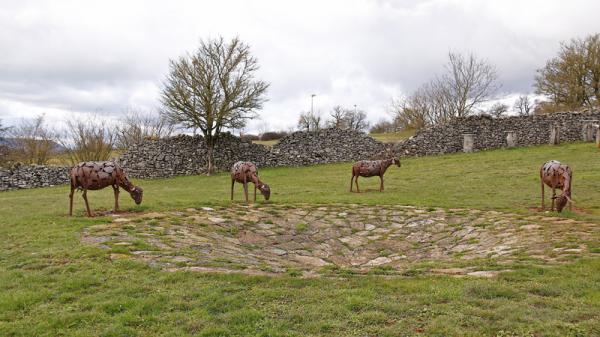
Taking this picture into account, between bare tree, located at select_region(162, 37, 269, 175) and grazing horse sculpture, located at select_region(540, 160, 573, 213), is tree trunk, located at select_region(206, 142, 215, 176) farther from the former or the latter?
grazing horse sculpture, located at select_region(540, 160, 573, 213)

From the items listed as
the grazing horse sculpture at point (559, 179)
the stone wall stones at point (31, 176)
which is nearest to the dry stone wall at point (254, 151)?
the stone wall stones at point (31, 176)

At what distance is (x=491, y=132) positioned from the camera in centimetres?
2923

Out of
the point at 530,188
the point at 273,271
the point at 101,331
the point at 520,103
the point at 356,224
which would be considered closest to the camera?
the point at 101,331

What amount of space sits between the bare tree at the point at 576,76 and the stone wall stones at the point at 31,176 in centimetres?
4161

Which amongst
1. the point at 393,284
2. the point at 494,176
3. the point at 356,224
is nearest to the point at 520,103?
the point at 494,176

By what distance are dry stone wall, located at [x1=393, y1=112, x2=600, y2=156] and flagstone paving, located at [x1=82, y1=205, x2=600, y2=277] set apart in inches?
718

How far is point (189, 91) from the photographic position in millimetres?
27094

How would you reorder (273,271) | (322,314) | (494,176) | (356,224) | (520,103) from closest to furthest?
(322,314) < (273,271) < (356,224) < (494,176) < (520,103)

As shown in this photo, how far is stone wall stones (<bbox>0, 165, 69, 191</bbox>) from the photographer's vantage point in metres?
25.1

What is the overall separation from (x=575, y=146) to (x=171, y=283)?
27101mm

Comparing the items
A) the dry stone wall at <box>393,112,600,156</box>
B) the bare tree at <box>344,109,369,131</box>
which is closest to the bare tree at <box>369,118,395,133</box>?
the bare tree at <box>344,109,369,131</box>

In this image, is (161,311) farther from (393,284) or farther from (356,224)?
(356,224)

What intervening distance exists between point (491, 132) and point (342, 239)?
925 inches

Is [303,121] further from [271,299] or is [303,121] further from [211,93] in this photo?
[271,299]
